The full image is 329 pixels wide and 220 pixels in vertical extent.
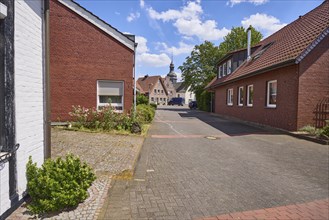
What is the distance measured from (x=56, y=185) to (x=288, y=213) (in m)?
3.61

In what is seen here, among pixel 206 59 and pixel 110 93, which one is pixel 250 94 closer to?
pixel 110 93

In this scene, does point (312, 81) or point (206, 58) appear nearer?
point (312, 81)

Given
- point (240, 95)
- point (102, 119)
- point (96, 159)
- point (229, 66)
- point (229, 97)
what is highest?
point (229, 66)

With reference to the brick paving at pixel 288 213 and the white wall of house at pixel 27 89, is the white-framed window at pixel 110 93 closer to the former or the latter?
the white wall of house at pixel 27 89

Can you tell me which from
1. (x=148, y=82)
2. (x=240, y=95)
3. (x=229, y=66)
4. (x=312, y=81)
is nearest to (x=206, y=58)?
(x=229, y=66)

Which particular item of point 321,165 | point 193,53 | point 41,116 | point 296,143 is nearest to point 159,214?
point 41,116

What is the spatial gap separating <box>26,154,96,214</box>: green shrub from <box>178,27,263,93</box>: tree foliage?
36175 mm

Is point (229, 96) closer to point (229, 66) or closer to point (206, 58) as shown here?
point (229, 66)

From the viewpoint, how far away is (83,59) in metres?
12.0

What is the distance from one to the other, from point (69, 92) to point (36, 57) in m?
8.18

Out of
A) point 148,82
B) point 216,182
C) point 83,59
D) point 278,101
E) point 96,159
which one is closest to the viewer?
point 216,182

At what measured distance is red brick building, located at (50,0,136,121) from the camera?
11805 mm

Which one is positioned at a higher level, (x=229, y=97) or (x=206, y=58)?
(x=206, y=58)

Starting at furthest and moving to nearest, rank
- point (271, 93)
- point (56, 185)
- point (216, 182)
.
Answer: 1. point (271, 93)
2. point (216, 182)
3. point (56, 185)
